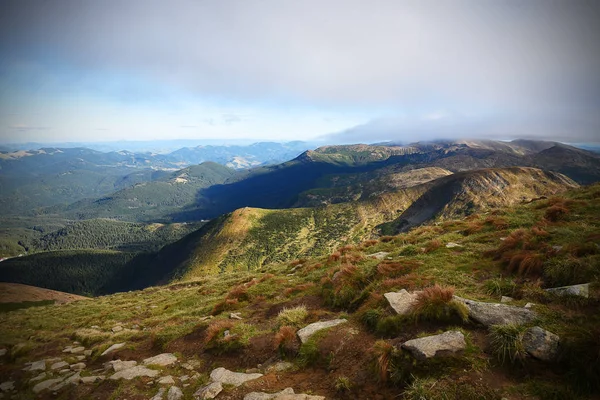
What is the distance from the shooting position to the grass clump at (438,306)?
27.2ft

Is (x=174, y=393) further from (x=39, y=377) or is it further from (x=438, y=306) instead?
(x=438, y=306)

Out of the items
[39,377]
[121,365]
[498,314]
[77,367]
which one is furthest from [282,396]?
[39,377]

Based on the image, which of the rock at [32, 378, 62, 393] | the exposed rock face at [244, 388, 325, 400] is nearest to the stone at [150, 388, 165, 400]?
the exposed rock face at [244, 388, 325, 400]

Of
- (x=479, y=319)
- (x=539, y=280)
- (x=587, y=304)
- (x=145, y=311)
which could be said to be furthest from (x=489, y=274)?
(x=145, y=311)

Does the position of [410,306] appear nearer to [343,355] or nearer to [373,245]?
[343,355]

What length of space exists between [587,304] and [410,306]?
4.83m

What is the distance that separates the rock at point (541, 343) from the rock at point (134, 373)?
12279mm

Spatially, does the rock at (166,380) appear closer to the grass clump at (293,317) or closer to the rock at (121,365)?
the rock at (121,365)

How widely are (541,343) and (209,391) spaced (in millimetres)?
9220

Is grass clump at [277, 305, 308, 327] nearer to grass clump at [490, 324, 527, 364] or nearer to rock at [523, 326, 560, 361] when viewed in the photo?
grass clump at [490, 324, 527, 364]

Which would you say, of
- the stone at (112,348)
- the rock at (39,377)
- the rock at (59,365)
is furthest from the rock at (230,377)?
the rock at (59,365)

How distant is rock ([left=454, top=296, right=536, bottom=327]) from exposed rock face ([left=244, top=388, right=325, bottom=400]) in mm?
5189

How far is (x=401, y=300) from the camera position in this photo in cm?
1016

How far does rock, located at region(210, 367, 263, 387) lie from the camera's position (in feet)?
28.9
